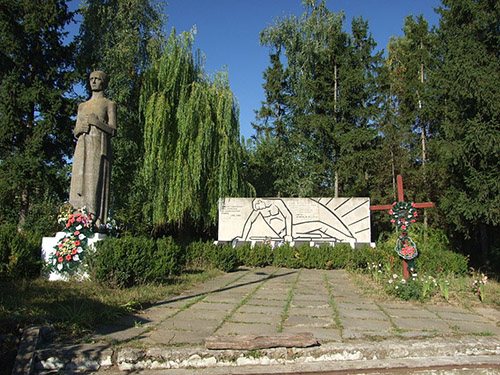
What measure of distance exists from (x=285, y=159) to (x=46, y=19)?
11733 millimetres

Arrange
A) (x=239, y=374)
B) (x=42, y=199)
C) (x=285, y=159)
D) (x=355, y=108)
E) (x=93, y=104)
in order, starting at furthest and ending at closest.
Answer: (x=355, y=108) < (x=285, y=159) < (x=42, y=199) < (x=93, y=104) < (x=239, y=374)

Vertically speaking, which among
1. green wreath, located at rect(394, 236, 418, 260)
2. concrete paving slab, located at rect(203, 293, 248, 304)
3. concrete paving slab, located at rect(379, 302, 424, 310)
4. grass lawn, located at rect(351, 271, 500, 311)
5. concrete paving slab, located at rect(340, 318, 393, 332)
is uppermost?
green wreath, located at rect(394, 236, 418, 260)

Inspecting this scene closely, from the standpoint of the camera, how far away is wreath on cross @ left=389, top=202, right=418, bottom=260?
6246 millimetres

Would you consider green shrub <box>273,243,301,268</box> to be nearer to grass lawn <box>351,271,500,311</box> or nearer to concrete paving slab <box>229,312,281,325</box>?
grass lawn <box>351,271,500,311</box>

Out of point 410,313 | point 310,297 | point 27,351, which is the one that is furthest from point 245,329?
point 410,313

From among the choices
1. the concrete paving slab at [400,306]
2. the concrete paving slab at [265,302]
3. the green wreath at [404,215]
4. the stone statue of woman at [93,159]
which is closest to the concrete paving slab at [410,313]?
the concrete paving slab at [400,306]

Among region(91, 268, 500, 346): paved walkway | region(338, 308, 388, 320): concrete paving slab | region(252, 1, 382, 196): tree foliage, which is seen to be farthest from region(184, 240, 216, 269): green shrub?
region(252, 1, 382, 196): tree foliage

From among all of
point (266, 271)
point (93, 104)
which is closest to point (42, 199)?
point (93, 104)

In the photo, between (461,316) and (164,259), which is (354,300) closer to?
(461,316)

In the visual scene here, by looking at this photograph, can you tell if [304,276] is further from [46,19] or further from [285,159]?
[46,19]

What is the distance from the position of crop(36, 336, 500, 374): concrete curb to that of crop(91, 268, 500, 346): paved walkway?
0.22 meters

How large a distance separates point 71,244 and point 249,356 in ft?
12.8

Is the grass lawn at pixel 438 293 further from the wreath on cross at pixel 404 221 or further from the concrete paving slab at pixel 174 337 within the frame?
the concrete paving slab at pixel 174 337

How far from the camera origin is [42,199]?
45.4ft
